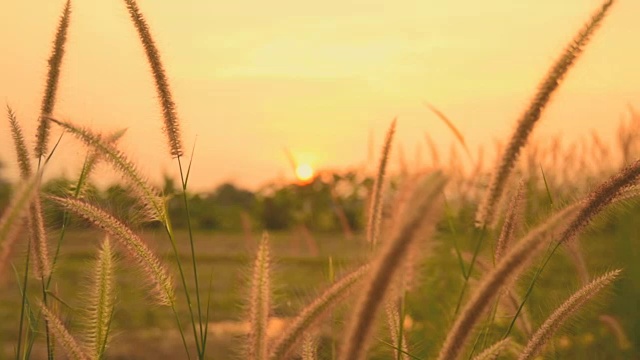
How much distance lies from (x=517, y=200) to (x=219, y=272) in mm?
6600

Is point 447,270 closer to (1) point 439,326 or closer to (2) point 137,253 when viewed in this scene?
(1) point 439,326

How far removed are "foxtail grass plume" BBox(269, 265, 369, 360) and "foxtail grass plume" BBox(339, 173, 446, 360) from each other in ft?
0.65

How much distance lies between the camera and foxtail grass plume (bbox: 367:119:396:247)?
5.07ft

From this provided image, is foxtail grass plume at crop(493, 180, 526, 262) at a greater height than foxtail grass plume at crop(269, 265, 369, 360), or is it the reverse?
foxtail grass plume at crop(493, 180, 526, 262)

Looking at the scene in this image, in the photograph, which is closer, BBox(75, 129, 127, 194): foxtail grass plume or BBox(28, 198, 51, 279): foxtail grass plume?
BBox(28, 198, 51, 279): foxtail grass plume

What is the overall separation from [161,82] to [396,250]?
698mm

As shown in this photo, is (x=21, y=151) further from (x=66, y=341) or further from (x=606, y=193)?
(x=606, y=193)

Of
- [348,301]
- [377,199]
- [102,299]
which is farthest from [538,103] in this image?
[102,299]

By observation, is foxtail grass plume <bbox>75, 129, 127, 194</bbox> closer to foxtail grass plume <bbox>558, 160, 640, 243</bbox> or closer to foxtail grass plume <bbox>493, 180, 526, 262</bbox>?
foxtail grass plume <bbox>493, 180, 526, 262</bbox>

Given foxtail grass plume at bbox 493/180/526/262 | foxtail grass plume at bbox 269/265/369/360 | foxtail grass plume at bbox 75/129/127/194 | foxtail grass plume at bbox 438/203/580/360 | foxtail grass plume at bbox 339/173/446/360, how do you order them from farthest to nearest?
foxtail grass plume at bbox 75/129/127/194 → foxtail grass plume at bbox 493/180/526/262 → foxtail grass plume at bbox 269/265/369/360 → foxtail grass plume at bbox 438/203/580/360 → foxtail grass plume at bbox 339/173/446/360

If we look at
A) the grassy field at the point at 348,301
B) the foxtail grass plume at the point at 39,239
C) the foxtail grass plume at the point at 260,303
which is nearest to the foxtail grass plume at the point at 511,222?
the grassy field at the point at 348,301

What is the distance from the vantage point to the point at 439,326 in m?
3.30

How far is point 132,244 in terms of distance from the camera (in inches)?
48.3

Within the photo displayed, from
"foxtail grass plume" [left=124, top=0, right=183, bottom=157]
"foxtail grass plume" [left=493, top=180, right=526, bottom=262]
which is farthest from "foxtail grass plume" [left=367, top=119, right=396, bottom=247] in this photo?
"foxtail grass plume" [left=124, top=0, right=183, bottom=157]
